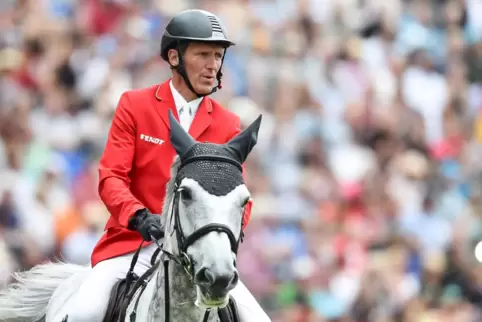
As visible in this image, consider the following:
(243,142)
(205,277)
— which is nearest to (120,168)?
(243,142)

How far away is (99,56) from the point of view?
15633mm

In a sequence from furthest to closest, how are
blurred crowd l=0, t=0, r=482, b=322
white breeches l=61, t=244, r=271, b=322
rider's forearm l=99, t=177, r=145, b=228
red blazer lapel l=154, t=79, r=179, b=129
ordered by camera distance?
1. blurred crowd l=0, t=0, r=482, b=322
2. red blazer lapel l=154, t=79, r=179, b=129
3. white breeches l=61, t=244, r=271, b=322
4. rider's forearm l=99, t=177, r=145, b=228

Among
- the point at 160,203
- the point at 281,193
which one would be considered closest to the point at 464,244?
the point at 281,193

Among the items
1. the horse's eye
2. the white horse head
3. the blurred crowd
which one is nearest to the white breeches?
the white horse head

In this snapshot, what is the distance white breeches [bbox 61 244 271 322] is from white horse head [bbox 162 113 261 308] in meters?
0.87

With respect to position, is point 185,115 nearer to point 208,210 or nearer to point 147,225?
point 147,225

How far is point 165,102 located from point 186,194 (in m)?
1.35

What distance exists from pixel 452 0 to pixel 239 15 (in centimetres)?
381

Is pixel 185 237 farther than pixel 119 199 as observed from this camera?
No

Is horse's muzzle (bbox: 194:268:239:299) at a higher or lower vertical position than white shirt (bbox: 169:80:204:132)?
lower

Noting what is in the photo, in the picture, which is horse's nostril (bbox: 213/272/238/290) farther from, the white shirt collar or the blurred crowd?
the blurred crowd

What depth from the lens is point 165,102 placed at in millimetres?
→ 7066

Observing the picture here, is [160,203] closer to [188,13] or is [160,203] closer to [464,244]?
[188,13]

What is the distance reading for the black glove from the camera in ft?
20.5
